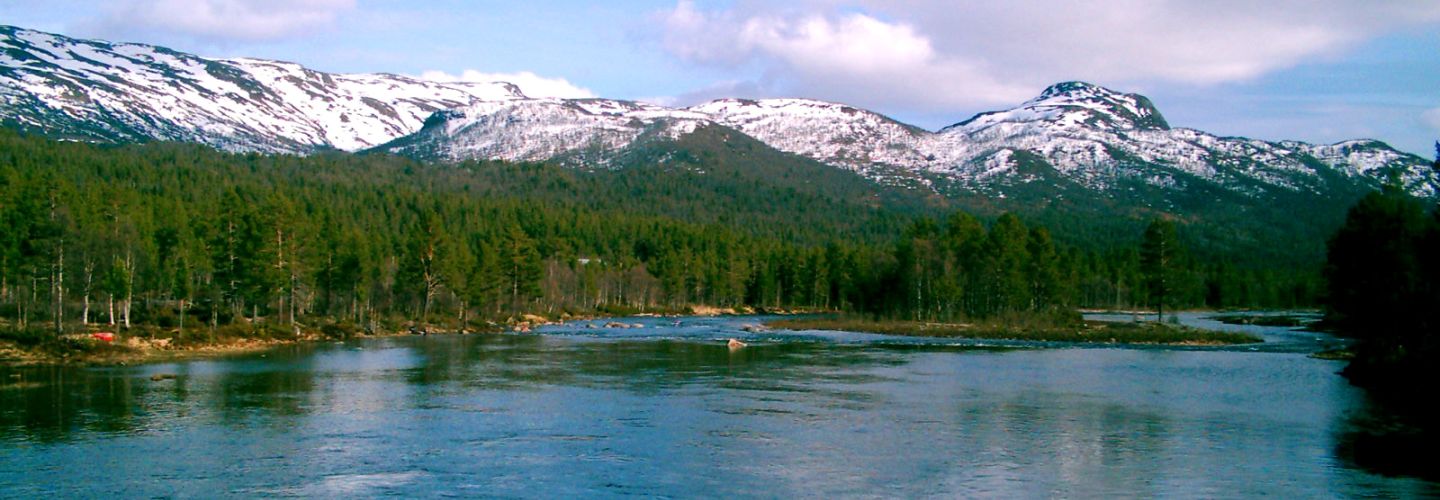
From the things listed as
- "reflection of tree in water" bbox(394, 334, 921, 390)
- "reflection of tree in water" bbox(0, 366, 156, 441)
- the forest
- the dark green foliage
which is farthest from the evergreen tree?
"reflection of tree in water" bbox(0, 366, 156, 441)

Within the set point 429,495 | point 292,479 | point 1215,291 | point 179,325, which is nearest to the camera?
point 429,495

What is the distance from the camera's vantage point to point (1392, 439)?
1329 inches

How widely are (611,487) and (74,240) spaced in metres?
56.4

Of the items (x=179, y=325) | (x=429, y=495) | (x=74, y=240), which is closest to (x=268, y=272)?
(x=179, y=325)

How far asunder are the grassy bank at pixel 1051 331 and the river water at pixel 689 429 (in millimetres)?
16259

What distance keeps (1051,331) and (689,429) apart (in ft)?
182

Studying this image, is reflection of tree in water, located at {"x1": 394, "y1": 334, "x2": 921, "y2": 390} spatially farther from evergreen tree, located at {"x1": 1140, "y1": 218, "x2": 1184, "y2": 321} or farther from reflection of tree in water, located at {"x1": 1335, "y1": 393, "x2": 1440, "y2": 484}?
evergreen tree, located at {"x1": 1140, "y1": 218, "x2": 1184, "y2": 321}

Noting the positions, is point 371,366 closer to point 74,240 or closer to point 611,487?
point 74,240

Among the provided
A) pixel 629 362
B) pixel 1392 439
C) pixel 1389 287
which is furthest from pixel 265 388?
pixel 1389 287

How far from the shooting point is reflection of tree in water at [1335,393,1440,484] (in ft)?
96.6

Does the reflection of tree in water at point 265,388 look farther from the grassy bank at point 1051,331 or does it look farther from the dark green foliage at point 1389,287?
the grassy bank at point 1051,331

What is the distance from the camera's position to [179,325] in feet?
246

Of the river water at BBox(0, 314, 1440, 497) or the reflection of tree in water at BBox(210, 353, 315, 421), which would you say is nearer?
the river water at BBox(0, 314, 1440, 497)

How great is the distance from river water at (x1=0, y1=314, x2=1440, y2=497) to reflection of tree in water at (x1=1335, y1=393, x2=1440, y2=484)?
0.47m
